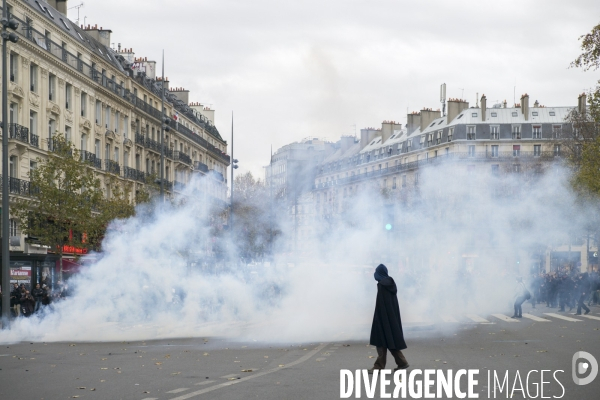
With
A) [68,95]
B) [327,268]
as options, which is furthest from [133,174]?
[327,268]

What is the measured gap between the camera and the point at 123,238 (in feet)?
86.0

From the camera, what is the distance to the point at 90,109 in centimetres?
5078

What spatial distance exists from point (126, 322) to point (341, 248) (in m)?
9.28

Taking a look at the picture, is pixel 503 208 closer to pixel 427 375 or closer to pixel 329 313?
pixel 329 313

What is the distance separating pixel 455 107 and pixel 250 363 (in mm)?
73099

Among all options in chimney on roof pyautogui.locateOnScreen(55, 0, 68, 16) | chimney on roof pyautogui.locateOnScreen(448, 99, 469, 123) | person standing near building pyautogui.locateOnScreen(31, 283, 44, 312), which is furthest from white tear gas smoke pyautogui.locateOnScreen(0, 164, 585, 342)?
chimney on roof pyautogui.locateOnScreen(448, 99, 469, 123)

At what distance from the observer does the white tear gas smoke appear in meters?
24.4

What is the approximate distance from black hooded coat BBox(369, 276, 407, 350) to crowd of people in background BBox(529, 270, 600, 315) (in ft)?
64.7

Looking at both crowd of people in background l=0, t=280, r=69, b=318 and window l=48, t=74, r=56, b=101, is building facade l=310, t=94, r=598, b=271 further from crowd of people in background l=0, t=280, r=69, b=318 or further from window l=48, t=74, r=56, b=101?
crowd of people in background l=0, t=280, r=69, b=318

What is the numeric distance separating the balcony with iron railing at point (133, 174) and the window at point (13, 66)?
671 inches

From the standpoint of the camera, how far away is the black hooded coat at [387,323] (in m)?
13.1

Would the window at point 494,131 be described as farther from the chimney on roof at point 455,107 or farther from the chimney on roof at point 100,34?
the chimney on roof at point 100,34

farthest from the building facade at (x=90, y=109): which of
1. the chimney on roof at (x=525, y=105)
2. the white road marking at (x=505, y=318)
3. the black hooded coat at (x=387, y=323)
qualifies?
the chimney on roof at (x=525, y=105)

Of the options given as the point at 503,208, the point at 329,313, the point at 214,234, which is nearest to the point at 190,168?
the point at 214,234
